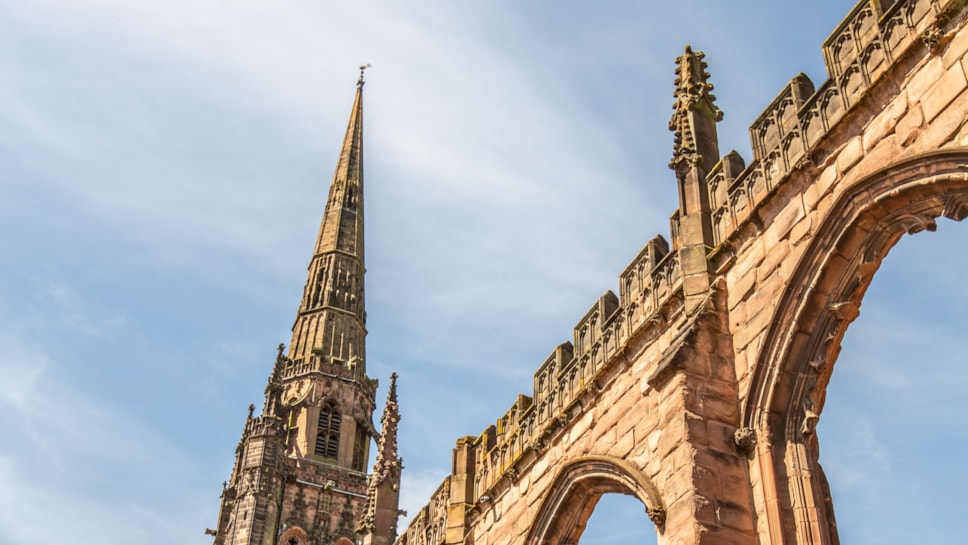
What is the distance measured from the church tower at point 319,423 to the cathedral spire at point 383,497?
844 cm

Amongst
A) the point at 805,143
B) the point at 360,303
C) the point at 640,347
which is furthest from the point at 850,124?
the point at 360,303

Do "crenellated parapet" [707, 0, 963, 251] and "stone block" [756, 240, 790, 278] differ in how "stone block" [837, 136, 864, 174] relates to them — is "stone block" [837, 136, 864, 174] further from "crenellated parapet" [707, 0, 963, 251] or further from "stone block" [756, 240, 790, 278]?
"stone block" [756, 240, 790, 278]

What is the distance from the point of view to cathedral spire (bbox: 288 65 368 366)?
176 feet

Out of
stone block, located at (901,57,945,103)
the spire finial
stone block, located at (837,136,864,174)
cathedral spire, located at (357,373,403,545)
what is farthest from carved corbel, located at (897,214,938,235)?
cathedral spire, located at (357,373,403,545)

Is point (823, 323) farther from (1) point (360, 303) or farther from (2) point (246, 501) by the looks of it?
(1) point (360, 303)

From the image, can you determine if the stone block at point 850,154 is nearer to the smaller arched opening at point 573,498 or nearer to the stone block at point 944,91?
the stone block at point 944,91

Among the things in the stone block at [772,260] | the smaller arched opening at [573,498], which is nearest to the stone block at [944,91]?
the stone block at [772,260]

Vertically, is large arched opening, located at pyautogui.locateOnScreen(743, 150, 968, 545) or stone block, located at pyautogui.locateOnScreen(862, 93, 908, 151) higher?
stone block, located at pyautogui.locateOnScreen(862, 93, 908, 151)

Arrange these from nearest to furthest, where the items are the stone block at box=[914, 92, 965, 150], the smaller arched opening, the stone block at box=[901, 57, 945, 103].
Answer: the stone block at box=[914, 92, 965, 150], the stone block at box=[901, 57, 945, 103], the smaller arched opening

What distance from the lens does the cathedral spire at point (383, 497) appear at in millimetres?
23781

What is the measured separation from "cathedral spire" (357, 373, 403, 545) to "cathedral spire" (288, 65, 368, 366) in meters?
20.9

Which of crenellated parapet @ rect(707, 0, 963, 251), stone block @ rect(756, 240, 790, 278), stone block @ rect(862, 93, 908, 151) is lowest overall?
stone block @ rect(756, 240, 790, 278)

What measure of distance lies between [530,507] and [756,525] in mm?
4522

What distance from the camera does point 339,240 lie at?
57.3m
